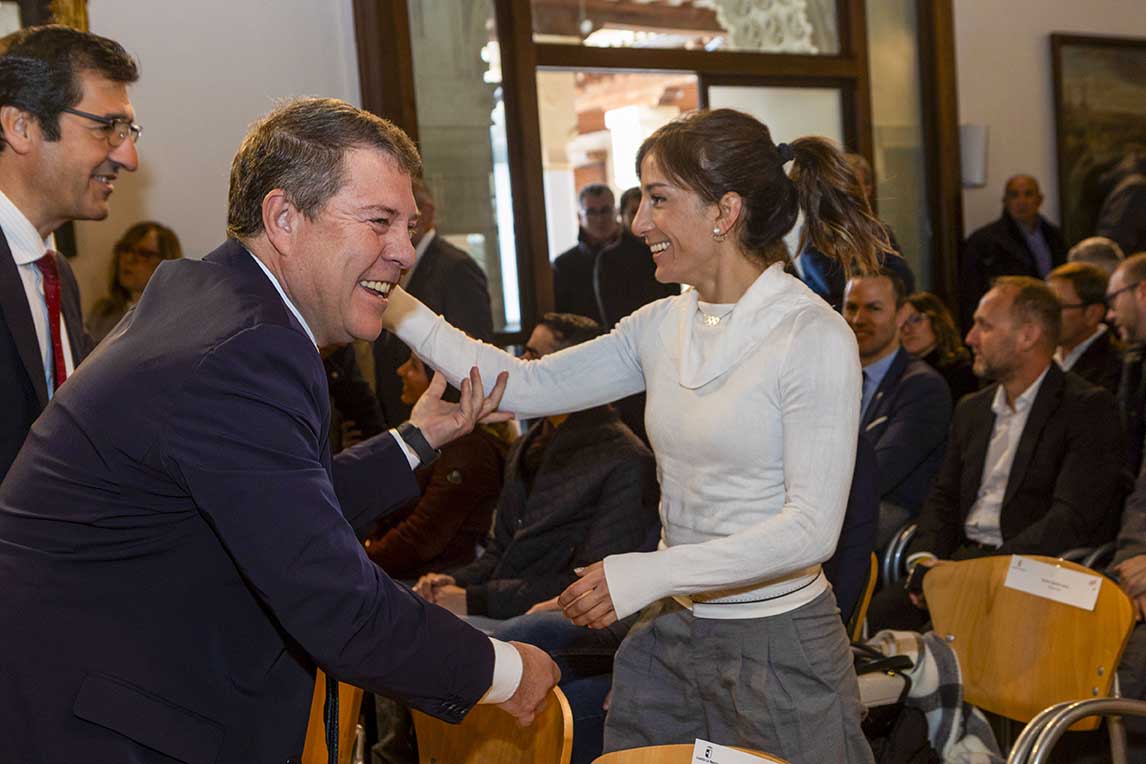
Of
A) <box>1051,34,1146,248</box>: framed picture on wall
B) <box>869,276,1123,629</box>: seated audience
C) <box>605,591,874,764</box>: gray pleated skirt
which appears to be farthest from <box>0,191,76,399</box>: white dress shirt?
<box>1051,34,1146,248</box>: framed picture on wall

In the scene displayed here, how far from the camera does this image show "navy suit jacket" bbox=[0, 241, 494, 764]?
1378 mm

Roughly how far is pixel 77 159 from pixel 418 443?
80 centimetres

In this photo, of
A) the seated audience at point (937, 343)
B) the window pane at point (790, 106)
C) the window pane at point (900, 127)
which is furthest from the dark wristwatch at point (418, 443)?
the window pane at point (900, 127)

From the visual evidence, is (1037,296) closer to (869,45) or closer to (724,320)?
(724,320)

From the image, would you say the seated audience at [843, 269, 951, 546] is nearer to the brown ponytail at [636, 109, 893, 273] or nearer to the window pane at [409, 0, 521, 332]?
the window pane at [409, 0, 521, 332]

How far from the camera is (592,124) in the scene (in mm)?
9359

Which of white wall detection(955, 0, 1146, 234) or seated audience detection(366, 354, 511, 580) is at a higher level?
white wall detection(955, 0, 1146, 234)

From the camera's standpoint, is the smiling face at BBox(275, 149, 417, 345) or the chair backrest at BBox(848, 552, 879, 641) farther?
the chair backrest at BBox(848, 552, 879, 641)

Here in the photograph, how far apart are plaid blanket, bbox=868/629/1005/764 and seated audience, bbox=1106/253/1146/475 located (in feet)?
4.99

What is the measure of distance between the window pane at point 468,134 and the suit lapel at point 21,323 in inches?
138

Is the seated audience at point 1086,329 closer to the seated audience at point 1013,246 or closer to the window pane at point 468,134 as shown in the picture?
the seated audience at point 1013,246

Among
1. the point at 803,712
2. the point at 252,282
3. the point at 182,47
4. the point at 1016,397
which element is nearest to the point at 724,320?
the point at 803,712

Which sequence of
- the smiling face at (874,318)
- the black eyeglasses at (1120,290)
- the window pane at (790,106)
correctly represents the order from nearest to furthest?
the black eyeglasses at (1120,290)
the smiling face at (874,318)
the window pane at (790,106)

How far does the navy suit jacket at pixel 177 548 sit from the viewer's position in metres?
1.38
